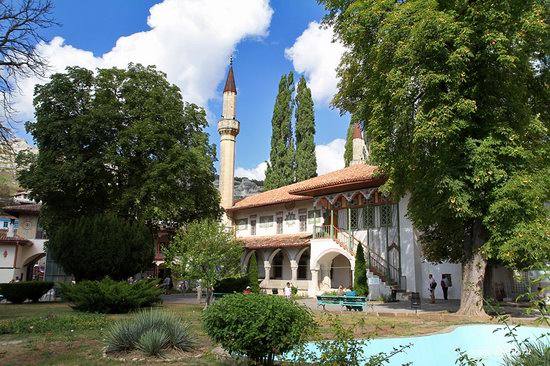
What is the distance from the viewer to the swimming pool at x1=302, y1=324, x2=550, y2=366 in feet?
31.4

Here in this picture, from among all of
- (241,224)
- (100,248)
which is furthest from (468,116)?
(241,224)

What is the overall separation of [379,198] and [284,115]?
21.6m

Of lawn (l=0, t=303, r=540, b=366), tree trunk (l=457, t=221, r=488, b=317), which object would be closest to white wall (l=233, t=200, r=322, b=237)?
tree trunk (l=457, t=221, r=488, b=317)

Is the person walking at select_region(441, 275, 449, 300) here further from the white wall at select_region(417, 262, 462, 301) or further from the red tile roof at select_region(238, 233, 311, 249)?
the red tile roof at select_region(238, 233, 311, 249)

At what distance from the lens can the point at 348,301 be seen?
685 inches

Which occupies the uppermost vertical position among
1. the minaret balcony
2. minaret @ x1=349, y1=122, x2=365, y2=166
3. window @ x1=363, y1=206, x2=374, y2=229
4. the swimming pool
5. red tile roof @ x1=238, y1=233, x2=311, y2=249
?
the minaret balcony

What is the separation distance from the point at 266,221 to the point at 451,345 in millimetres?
22614

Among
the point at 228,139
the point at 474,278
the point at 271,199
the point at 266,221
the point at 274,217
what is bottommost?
the point at 474,278

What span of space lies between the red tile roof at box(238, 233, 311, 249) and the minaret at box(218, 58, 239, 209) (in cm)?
535

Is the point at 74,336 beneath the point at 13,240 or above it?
beneath

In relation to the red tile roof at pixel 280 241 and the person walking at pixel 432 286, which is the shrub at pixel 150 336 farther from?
the red tile roof at pixel 280 241

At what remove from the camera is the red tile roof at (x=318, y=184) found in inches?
961

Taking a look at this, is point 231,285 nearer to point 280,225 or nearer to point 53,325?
point 280,225

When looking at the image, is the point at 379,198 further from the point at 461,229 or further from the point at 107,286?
the point at 107,286
